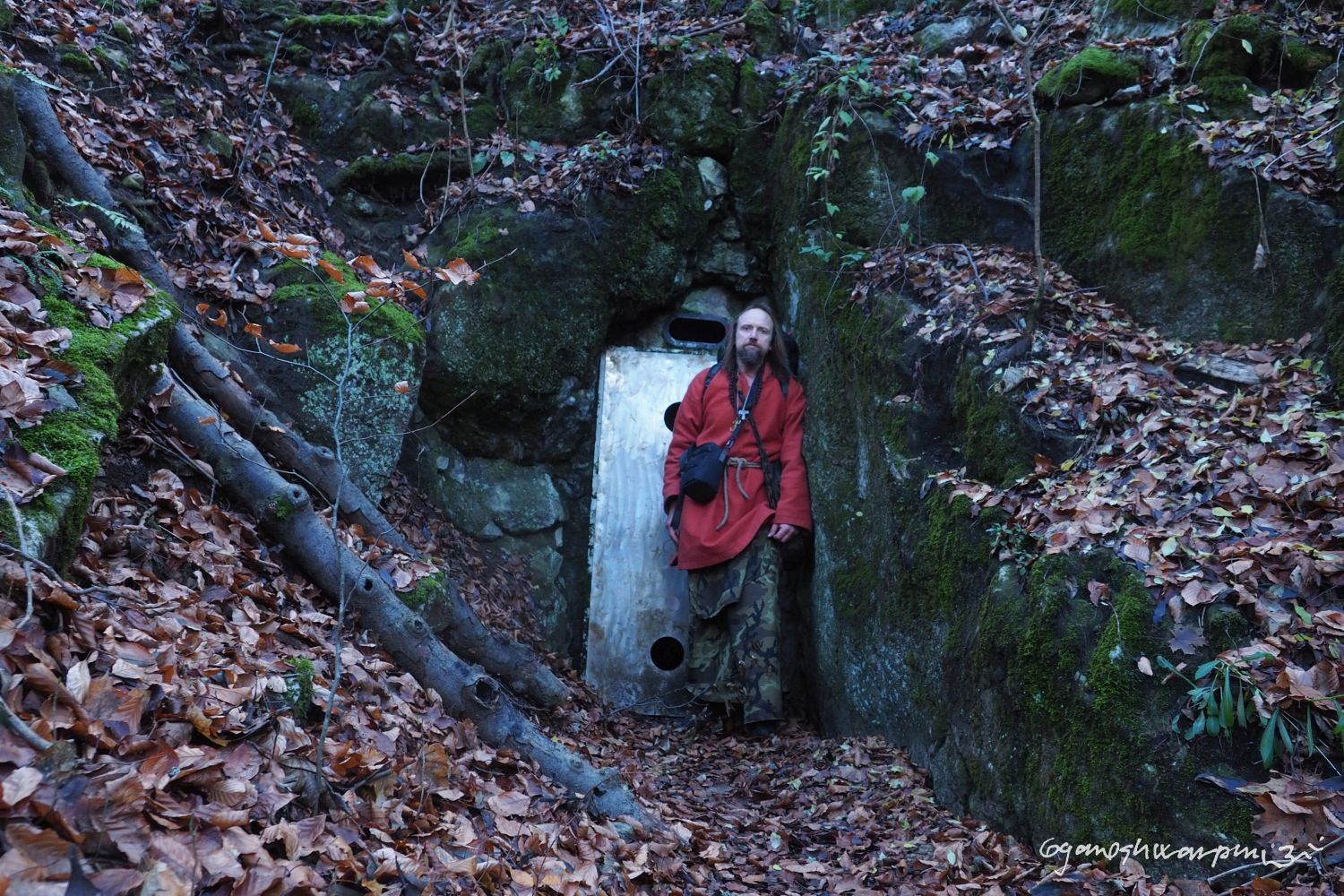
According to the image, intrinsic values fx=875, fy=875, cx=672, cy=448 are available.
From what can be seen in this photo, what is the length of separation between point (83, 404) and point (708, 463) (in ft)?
13.3

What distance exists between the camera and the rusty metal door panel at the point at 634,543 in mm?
6684

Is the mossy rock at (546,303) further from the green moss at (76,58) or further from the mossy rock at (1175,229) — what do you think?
the mossy rock at (1175,229)

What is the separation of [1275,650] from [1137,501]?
0.85 m

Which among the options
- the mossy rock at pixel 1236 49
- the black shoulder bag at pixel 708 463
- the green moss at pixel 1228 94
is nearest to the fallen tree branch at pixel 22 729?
the black shoulder bag at pixel 708 463

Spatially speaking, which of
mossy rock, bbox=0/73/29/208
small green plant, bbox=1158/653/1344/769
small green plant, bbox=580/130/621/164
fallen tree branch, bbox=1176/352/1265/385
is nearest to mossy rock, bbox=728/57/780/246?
small green plant, bbox=580/130/621/164

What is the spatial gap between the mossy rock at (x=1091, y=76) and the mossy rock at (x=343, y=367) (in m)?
4.37

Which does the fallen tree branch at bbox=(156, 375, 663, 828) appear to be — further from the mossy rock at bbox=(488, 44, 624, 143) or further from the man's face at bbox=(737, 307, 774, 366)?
the mossy rock at bbox=(488, 44, 624, 143)

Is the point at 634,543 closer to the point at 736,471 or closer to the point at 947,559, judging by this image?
the point at 736,471

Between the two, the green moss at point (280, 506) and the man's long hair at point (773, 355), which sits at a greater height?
the man's long hair at point (773, 355)

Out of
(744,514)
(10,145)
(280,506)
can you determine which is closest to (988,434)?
(744,514)

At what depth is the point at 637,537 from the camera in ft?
22.8

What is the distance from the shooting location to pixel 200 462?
12.6 ft

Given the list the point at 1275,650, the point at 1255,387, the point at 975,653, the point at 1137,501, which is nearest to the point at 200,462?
the point at 975,653

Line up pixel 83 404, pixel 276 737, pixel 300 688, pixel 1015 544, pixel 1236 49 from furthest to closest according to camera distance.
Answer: pixel 1236 49 → pixel 1015 544 → pixel 83 404 → pixel 300 688 → pixel 276 737
